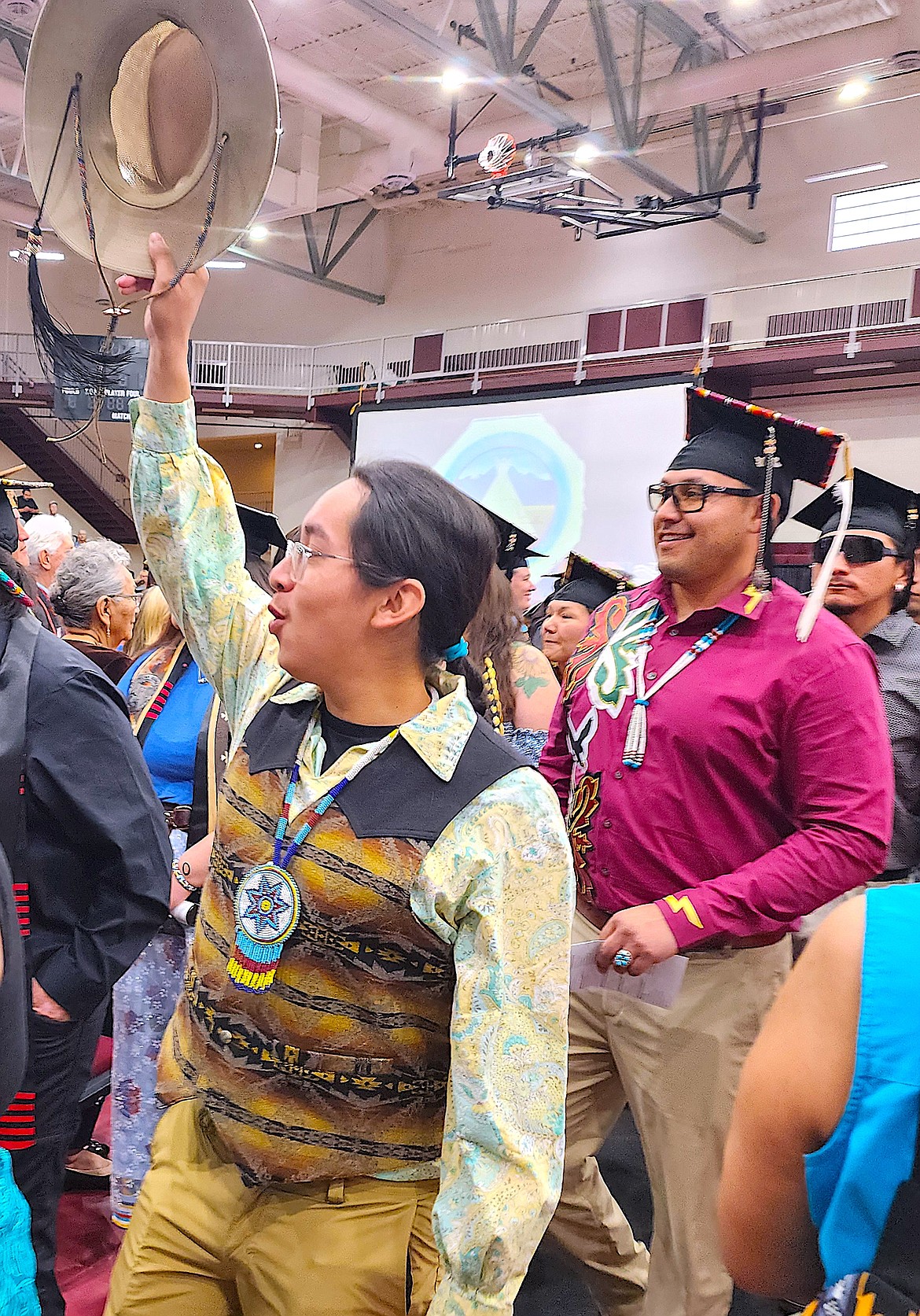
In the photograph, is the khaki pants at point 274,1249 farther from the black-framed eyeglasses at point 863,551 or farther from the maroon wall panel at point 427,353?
the maroon wall panel at point 427,353

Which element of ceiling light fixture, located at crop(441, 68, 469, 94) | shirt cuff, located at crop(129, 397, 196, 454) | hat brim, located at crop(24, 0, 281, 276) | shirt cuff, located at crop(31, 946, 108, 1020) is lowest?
shirt cuff, located at crop(31, 946, 108, 1020)

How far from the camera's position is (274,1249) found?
140cm

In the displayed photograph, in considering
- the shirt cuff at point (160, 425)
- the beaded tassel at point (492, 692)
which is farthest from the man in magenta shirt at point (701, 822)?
the shirt cuff at point (160, 425)

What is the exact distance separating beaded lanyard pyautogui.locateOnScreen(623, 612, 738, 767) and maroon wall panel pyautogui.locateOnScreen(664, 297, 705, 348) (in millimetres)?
12195

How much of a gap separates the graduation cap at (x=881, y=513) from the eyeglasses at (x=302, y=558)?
86.3 inches

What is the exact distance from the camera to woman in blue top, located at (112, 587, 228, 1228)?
2730mm

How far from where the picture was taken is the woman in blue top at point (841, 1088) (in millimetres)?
730

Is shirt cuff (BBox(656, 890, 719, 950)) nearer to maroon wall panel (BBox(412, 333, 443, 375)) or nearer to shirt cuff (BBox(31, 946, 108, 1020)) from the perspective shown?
shirt cuff (BBox(31, 946, 108, 1020))

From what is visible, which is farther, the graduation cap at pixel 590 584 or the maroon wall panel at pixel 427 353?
the maroon wall panel at pixel 427 353

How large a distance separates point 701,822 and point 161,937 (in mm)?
1407

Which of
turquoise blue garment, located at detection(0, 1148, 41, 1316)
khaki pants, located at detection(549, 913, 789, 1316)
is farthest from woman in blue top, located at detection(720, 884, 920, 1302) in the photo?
khaki pants, located at detection(549, 913, 789, 1316)

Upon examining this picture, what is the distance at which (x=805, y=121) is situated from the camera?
45.2 feet

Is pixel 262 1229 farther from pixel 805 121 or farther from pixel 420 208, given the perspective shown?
pixel 420 208

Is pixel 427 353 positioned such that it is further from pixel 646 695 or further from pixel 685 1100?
pixel 685 1100
